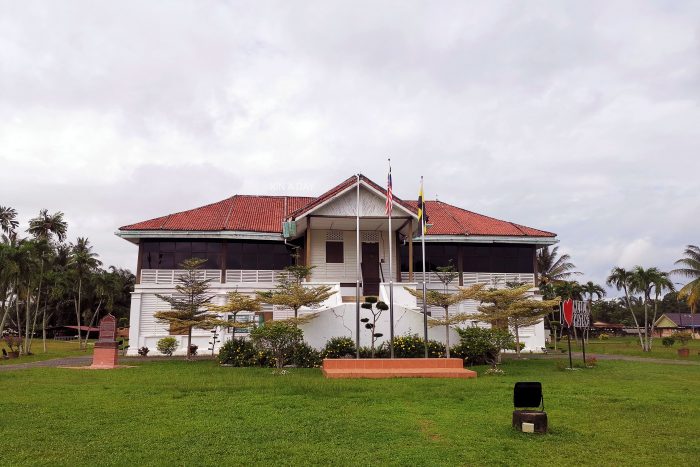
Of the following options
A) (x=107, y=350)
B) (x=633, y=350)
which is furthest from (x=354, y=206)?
(x=633, y=350)

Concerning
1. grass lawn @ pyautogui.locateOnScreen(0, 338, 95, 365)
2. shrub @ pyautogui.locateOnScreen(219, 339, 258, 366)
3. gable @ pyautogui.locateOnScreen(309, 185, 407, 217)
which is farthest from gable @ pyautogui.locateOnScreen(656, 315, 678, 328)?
shrub @ pyautogui.locateOnScreen(219, 339, 258, 366)

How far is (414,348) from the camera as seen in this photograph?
17172 mm

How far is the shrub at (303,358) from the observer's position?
17.1m

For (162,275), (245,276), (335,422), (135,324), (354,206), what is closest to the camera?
(335,422)

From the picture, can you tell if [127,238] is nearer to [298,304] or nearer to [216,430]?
[298,304]

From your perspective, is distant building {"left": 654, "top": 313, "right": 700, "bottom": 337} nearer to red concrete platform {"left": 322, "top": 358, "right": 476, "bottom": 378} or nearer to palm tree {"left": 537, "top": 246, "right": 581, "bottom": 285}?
palm tree {"left": 537, "top": 246, "right": 581, "bottom": 285}

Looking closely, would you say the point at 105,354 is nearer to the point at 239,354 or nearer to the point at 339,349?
the point at 239,354

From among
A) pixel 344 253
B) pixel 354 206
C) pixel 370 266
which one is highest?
pixel 354 206

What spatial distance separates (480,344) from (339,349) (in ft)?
14.5

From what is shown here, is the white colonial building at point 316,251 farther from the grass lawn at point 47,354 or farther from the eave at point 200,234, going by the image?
the grass lawn at point 47,354

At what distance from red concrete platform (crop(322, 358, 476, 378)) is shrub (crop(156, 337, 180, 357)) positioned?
10.8m

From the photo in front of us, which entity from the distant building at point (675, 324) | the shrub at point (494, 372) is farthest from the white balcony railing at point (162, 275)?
the distant building at point (675, 324)

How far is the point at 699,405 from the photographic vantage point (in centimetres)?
1005

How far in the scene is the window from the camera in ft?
80.2
